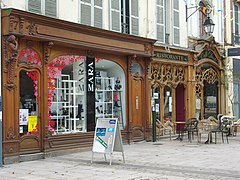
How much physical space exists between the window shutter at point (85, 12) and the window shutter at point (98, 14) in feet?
1.04

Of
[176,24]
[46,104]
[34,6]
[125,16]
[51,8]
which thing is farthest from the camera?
[176,24]

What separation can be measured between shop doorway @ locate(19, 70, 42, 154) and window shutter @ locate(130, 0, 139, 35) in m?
5.09

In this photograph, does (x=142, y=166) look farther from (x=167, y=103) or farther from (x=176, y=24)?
(x=176, y=24)

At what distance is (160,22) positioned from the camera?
17359 mm

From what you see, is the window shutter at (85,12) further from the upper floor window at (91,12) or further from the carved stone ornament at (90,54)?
the carved stone ornament at (90,54)

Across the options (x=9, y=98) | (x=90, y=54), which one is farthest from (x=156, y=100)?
(x=9, y=98)

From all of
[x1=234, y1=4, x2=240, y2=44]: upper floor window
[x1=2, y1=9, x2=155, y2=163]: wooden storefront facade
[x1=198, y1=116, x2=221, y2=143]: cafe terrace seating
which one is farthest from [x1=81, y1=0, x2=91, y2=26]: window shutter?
[x1=234, y1=4, x2=240, y2=44]: upper floor window

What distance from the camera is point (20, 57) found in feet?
37.5

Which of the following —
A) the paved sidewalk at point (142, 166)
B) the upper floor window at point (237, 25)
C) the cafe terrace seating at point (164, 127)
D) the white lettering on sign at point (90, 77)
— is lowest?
the paved sidewalk at point (142, 166)

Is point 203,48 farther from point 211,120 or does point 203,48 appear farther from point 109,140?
point 109,140

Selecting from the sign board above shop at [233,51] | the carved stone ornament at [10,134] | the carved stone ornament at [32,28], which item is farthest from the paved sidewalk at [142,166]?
the sign board above shop at [233,51]

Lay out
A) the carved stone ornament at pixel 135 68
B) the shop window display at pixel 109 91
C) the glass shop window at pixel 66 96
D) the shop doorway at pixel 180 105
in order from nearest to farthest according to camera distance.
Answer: the glass shop window at pixel 66 96 < the shop window display at pixel 109 91 < the carved stone ornament at pixel 135 68 < the shop doorway at pixel 180 105

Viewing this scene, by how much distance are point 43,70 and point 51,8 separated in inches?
75.0

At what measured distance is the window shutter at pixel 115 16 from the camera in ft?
48.2
